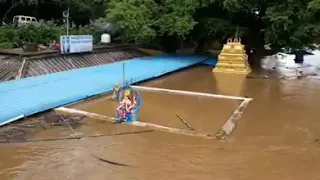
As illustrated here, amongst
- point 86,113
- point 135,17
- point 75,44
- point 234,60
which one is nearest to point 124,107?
point 86,113

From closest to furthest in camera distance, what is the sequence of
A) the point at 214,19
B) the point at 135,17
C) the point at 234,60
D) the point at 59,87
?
the point at 59,87 < the point at 234,60 < the point at 135,17 < the point at 214,19

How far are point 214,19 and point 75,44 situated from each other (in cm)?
690

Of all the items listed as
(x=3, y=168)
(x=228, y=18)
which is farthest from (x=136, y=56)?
(x=3, y=168)

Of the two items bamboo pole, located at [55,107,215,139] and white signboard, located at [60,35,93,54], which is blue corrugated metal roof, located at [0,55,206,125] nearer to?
bamboo pole, located at [55,107,215,139]

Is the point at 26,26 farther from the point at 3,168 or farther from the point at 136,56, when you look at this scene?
the point at 3,168

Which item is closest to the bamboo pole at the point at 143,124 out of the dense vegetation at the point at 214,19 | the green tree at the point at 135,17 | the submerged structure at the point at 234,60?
the dense vegetation at the point at 214,19

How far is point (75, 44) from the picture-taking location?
12883mm

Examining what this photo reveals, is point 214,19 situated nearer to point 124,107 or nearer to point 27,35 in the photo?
point 27,35

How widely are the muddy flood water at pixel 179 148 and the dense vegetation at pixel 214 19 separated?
20.2ft

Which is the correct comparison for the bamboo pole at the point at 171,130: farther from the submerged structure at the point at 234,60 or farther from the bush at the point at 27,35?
the submerged structure at the point at 234,60

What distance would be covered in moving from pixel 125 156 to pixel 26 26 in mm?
10108

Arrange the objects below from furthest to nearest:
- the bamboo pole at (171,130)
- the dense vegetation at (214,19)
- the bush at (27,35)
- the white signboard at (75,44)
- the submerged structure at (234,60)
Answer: the submerged structure at (234,60)
the dense vegetation at (214,19)
the bush at (27,35)
the white signboard at (75,44)
the bamboo pole at (171,130)

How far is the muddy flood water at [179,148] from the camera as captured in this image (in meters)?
4.85

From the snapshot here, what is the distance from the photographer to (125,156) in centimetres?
536
